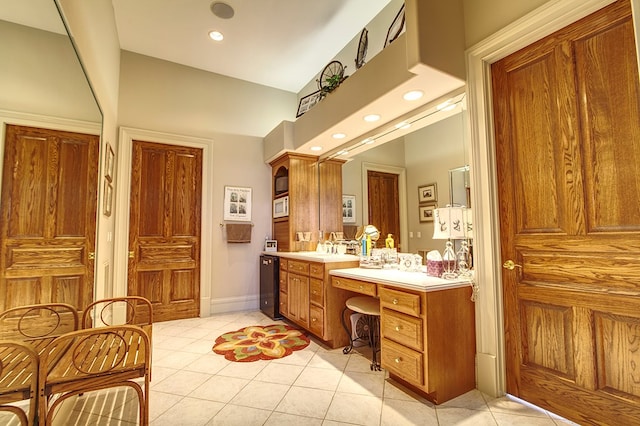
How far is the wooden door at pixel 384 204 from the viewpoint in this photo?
9.69 ft

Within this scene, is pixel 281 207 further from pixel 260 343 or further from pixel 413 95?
pixel 413 95

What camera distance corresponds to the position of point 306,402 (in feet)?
6.49

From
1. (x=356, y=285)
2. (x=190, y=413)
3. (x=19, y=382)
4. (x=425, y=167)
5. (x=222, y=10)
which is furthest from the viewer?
(x=222, y=10)

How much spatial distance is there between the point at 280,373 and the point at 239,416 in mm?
605

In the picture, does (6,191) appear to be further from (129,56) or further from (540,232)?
(129,56)

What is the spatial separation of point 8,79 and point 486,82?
2651mm

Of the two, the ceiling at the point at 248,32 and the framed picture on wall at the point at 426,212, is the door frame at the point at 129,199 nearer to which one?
the ceiling at the point at 248,32

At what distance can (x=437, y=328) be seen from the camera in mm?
1942

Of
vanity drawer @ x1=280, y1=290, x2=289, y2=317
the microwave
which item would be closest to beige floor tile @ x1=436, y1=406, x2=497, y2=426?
vanity drawer @ x1=280, y1=290, x2=289, y2=317

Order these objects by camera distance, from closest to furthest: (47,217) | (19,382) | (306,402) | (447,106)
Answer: (19,382) → (47,217) → (306,402) → (447,106)

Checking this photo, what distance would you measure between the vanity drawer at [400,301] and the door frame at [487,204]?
21.0 inches

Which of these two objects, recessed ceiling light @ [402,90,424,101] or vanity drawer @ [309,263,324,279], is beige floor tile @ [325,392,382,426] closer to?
vanity drawer @ [309,263,324,279]

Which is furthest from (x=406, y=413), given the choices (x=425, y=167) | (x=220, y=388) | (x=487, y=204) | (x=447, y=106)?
(x=447, y=106)

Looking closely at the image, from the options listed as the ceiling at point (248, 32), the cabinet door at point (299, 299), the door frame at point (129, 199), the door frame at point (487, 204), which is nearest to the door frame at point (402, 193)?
the door frame at point (487, 204)
